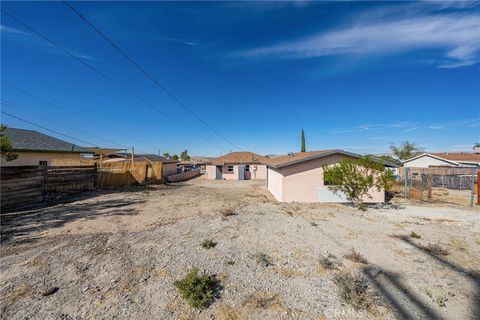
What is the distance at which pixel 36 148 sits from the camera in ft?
54.0

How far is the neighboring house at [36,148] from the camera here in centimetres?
1549

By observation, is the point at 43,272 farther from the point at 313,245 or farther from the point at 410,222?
the point at 410,222

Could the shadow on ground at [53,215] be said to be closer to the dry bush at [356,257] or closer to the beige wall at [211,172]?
the dry bush at [356,257]

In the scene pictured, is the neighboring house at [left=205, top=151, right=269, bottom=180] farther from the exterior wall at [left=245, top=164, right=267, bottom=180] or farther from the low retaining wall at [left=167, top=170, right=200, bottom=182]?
the low retaining wall at [left=167, top=170, right=200, bottom=182]

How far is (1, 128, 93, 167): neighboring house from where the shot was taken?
1549 cm

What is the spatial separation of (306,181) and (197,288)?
1107cm

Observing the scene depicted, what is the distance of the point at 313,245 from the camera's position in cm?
605

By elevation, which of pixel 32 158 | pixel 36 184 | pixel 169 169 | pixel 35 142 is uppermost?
pixel 35 142

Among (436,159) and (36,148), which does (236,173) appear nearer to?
(36,148)

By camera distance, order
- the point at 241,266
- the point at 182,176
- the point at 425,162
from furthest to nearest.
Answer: the point at 425,162 < the point at 182,176 < the point at 241,266

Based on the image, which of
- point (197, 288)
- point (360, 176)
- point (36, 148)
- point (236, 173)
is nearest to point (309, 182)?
point (360, 176)

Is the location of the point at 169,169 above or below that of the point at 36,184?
above

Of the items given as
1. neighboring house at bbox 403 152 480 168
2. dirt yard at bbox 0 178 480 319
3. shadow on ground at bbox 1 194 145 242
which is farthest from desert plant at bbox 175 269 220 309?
neighboring house at bbox 403 152 480 168

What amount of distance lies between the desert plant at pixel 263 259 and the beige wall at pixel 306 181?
332 inches
